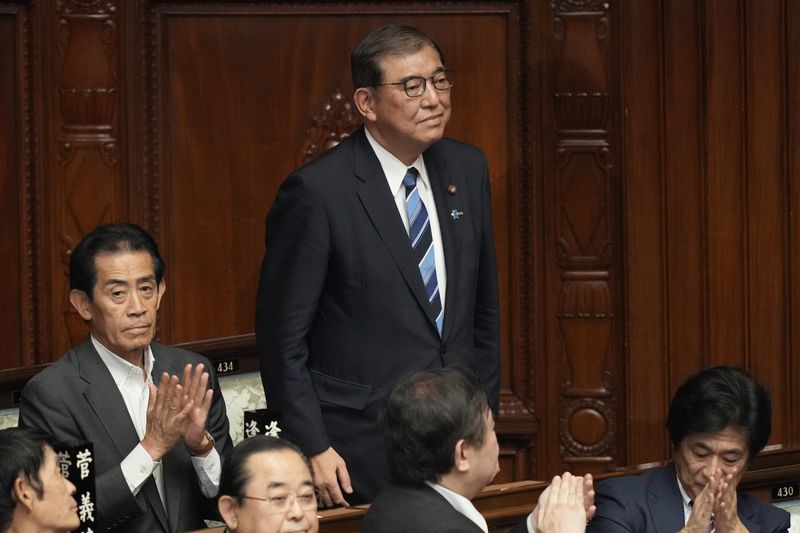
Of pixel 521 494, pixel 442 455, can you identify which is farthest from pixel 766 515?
pixel 442 455

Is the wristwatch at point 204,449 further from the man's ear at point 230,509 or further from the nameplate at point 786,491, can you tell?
the nameplate at point 786,491

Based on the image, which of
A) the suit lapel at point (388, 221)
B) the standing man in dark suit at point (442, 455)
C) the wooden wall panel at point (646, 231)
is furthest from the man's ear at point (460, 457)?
the wooden wall panel at point (646, 231)

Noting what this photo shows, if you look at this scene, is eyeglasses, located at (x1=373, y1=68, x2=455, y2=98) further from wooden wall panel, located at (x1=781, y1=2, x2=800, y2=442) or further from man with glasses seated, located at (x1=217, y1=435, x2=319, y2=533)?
wooden wall panel, located at (x1=781, y1=2, x2=800, y2=442)

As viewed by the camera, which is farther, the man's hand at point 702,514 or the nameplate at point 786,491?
the nameplate at point 786,491

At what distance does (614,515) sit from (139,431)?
40.2 inches

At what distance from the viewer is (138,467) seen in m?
2.97

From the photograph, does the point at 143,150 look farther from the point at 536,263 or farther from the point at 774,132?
the point at 774,132

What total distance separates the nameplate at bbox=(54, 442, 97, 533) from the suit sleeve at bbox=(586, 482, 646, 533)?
3.40ft

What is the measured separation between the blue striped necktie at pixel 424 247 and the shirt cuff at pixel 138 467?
2.36 feet

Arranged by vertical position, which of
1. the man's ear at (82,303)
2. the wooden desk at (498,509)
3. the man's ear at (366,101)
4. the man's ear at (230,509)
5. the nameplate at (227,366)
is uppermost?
the man's ear at (366,101)

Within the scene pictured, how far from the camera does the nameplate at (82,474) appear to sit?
2.76 metres

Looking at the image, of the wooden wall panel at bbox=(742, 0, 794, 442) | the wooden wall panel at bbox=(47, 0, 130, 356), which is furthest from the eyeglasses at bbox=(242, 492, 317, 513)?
the wooden wall panel at bbox=(742, 0, 794, 442)

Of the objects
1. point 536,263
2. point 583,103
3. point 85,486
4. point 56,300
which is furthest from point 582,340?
point 85,486

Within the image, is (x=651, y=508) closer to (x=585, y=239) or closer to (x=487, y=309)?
(x=487, y=309)
